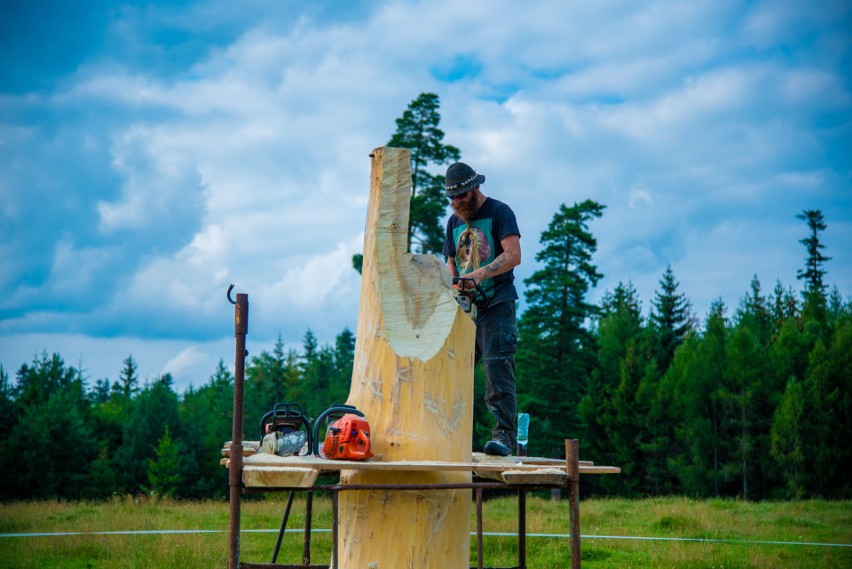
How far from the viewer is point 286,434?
17.9 ft

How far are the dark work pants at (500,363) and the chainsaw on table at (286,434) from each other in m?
1.42

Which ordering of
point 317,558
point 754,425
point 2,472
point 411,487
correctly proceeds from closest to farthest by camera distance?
point 411,487
point 317,558
point 2,472
point 754,425

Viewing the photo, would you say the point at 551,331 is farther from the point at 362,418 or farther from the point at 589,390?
the point at 362,418

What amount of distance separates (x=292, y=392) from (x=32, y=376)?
15525 millimetres

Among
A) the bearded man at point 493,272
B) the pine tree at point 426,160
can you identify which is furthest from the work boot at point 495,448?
the pine tree at point 426,160

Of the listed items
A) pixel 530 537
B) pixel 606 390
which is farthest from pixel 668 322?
pixel 530 537

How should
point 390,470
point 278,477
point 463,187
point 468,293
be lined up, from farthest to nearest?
point 463,187, point 468,293, point 390,470, point 278,477

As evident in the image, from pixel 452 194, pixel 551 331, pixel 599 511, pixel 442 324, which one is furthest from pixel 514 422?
pixel 551 331

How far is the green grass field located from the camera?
12.7 meters

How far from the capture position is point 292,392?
5172 centimetres

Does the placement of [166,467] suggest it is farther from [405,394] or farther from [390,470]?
[390,470]

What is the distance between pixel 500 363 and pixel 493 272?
70 centimetres

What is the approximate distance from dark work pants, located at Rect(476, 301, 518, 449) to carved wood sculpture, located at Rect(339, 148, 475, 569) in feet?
2.72

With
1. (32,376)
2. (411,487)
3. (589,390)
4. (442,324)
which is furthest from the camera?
(32,376)
